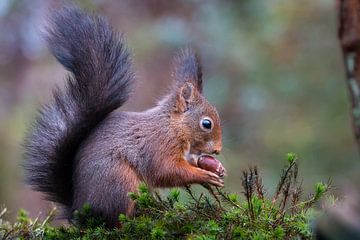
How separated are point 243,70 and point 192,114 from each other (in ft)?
16.6

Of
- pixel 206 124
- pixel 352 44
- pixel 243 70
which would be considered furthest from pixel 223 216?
pixel 243 70

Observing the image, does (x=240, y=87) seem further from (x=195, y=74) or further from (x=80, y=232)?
(x=80, y=232)

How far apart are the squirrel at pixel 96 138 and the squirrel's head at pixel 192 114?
46 mm

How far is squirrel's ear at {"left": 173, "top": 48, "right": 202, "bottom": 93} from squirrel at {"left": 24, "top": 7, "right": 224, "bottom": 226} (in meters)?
0.28

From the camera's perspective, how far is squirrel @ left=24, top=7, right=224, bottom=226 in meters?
2.69

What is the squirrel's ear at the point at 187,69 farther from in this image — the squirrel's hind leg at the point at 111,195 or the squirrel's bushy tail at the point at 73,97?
the squirrel's hind leg at the point at 111,195

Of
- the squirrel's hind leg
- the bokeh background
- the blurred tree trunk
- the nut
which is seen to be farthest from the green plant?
the bokeh background

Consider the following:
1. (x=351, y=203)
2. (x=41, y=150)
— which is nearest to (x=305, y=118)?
(x=41, y=150)

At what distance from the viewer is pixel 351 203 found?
1823mm

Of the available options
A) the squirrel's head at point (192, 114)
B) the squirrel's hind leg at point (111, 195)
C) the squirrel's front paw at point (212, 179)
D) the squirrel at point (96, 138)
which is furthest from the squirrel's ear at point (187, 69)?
the squirrel's hind leg at point (111, 195)

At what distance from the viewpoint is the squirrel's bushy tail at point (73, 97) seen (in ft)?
9.14

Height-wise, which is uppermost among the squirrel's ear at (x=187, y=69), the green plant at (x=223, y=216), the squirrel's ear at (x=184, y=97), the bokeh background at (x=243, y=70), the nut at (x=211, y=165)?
the bokeh background at (x=243, y=70)

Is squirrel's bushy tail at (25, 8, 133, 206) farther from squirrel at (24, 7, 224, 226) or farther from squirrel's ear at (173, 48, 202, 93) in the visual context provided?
squirrel's ear at (173, 48, 202, 93)

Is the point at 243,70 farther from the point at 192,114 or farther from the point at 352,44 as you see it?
the point at 352,44
